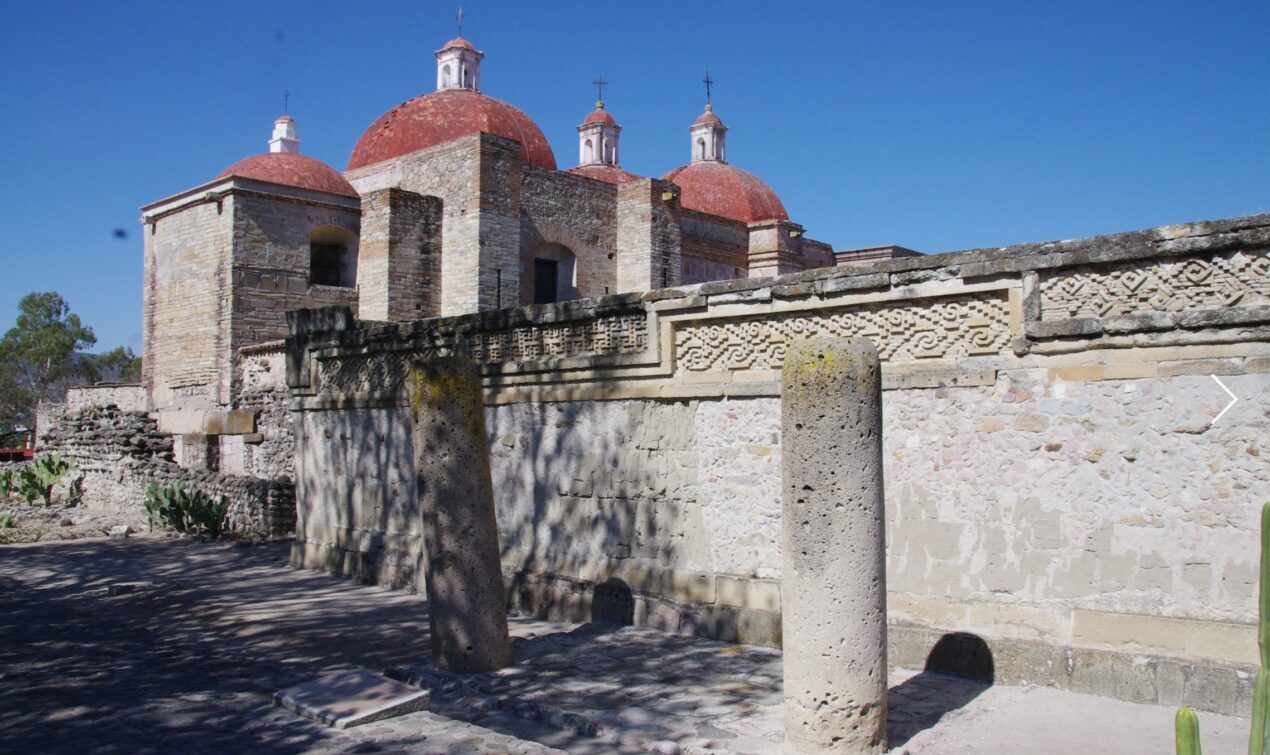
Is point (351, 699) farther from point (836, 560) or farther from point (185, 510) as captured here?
point (185, 510)

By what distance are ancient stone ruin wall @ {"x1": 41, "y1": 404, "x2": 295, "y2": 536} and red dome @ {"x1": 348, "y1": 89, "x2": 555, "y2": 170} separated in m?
9.91

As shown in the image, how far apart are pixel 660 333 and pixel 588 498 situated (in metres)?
1.51

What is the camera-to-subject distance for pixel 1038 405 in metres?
5.94

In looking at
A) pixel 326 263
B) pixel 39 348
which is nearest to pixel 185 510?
pixel 326 263

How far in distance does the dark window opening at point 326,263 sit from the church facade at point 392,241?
33 mm

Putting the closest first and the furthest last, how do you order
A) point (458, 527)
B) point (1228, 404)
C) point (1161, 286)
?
point (1228, 404), point (1161, 286), point (458, 527)

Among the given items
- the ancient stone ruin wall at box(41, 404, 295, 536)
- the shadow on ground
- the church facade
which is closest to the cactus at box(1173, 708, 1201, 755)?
the shadow on ground

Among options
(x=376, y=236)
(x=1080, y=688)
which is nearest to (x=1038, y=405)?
(x=1080, y=688)

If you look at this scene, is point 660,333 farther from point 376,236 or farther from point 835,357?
point 376,236

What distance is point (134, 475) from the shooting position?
686 inches

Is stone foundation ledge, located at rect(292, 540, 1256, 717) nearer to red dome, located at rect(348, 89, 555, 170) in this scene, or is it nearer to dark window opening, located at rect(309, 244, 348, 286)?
dark window opening, located at rect(309, 244, 348, 286)

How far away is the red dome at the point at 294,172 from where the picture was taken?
22.7m

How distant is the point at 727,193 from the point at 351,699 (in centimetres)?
2873

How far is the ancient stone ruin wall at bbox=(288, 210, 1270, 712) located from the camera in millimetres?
5344
